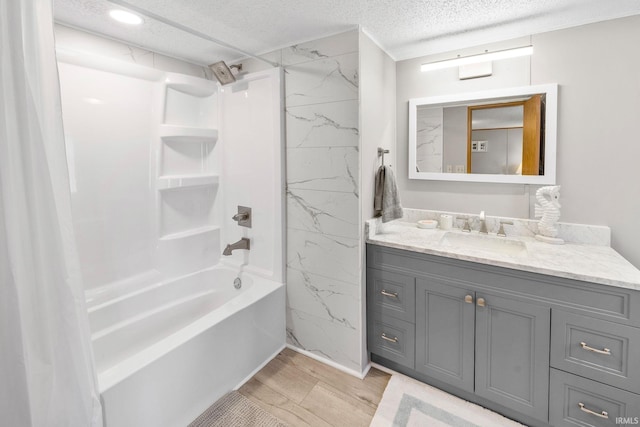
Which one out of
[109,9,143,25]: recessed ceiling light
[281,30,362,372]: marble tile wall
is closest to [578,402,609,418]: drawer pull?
[281,30,362,372]: marble tile wall

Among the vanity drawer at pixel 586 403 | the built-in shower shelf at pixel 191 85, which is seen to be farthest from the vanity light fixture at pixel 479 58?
the vanity drawer at pixel 586 403

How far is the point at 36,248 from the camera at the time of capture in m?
1.09

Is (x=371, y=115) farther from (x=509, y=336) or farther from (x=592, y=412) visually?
(x=592, y=412)

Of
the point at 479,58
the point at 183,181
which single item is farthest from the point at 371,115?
the point at 183,181

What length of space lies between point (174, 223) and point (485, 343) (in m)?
2.39

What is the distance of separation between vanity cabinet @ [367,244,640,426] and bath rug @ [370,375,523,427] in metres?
0.06

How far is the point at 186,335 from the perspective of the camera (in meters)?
1.74

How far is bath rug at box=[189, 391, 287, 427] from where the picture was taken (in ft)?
5.73

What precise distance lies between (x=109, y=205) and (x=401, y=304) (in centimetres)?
210

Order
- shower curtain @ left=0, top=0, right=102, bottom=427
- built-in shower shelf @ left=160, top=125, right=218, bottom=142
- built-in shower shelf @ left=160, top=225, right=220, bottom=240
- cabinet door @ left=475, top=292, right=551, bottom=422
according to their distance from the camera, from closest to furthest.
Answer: shower curtain @ left=0, top=0, right=102, bottom=427, cabinet door @ left=475, top=292, right=551, bottom=422, built-in shower shelf @ left=160, top=125, right=218, bottom=142, built-in shower shelf @ left=160, top=225, right=220, bottom=240

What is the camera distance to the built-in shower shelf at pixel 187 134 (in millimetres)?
2408

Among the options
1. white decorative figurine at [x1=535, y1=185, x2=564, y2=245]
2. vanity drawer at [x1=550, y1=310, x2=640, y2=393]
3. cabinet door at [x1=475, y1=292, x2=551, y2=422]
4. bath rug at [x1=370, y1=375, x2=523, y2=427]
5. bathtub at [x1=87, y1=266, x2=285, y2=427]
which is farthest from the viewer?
white decorative figurine at [x1=535, y1=185, x2=564, y2=245]

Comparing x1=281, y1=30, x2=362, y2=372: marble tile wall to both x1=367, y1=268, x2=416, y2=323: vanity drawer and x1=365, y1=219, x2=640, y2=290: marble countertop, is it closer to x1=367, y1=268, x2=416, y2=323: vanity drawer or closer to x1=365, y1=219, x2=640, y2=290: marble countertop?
x1=367, y1=268, x2=416, y2=323: vanity drawer

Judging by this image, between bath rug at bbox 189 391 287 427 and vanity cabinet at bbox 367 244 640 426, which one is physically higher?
vanity cabinet at bbox 367 244 640 426
